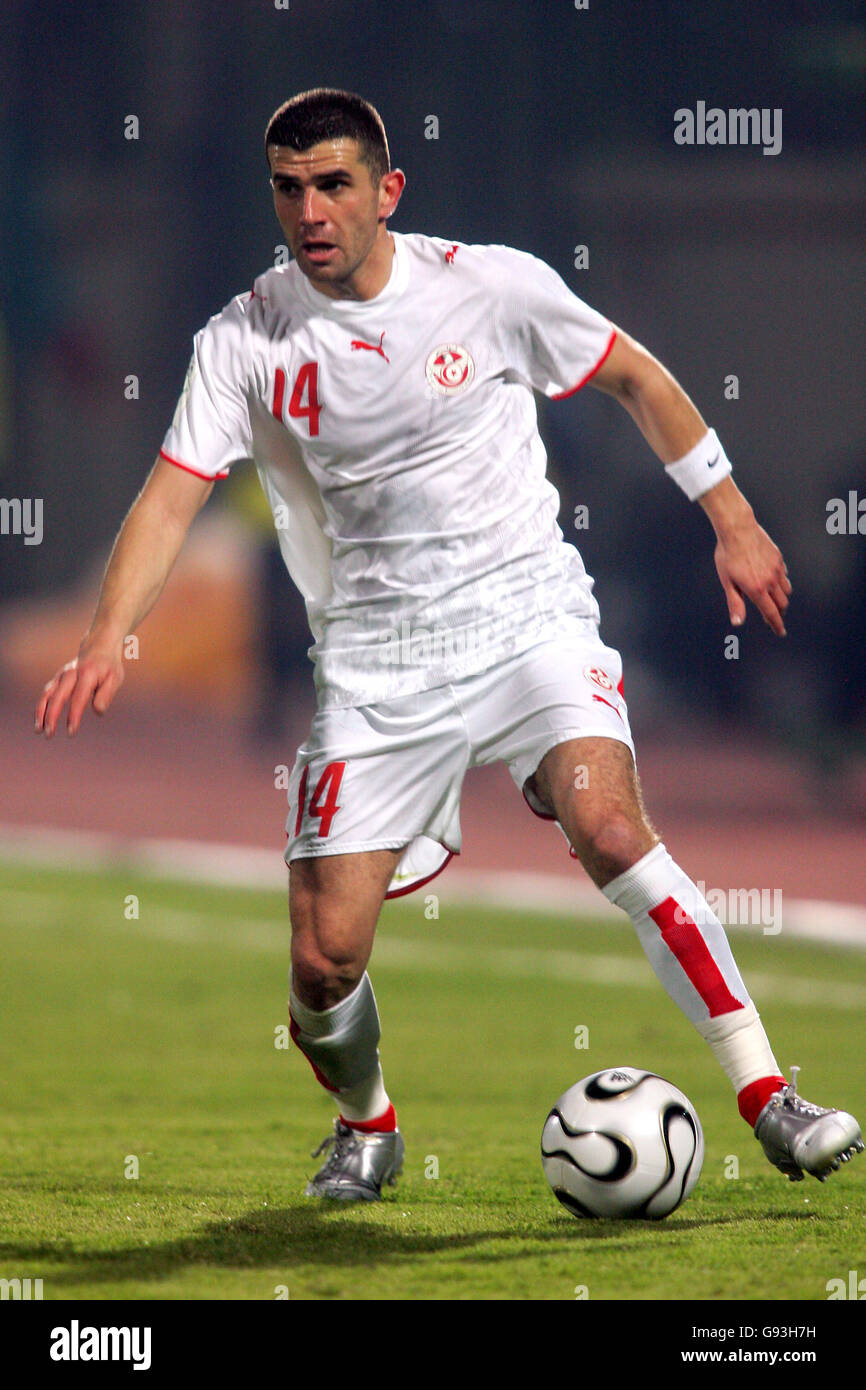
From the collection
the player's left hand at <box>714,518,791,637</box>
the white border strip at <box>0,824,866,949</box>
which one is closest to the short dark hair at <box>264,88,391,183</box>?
the player's left hand at <box>714,518,791,637</box>

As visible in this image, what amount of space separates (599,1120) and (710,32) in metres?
20.9

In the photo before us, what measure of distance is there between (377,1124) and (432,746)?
1.01 metres

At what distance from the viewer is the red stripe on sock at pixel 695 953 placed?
4.46 m

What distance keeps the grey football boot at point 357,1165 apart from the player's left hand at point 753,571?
1.56m

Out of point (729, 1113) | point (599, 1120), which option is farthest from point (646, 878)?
point (729, 1113)

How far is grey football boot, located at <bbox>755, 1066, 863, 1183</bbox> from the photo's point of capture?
4.24 metres

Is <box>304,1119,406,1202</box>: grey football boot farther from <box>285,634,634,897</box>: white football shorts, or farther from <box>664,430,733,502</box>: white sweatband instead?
<box>664,430,733,502</box>: white sweatband

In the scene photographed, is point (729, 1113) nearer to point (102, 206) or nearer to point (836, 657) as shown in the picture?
point (836, 657)

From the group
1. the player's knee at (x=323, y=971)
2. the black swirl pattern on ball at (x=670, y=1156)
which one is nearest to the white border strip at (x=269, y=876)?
the black swirl pattern on ball at (x=670, y=1156)

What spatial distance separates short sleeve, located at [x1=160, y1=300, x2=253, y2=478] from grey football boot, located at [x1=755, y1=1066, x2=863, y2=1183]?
6.23 feet

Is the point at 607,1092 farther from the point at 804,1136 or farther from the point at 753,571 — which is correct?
the point at 753,571

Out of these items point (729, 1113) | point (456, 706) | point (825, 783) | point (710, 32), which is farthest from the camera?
point (710, 32)

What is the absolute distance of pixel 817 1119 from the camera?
429 cm

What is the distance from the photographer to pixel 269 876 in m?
12.8
